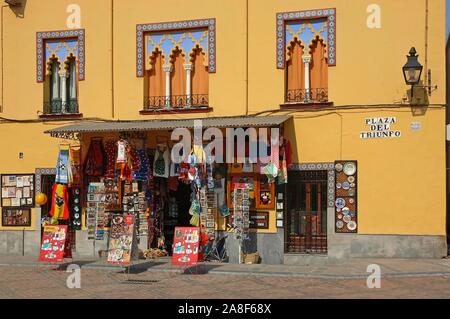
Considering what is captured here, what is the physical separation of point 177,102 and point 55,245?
503cm

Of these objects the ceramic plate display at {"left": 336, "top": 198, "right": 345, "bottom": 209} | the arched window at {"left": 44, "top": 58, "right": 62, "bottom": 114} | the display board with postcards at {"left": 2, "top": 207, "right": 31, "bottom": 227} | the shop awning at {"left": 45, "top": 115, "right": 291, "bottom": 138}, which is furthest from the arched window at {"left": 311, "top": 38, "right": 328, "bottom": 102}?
the display board with postcards at {"left": 2, "top": 207, "right": 31, "bottom": 227}

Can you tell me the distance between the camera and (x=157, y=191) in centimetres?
1914

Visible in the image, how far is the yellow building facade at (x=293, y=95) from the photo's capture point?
1653 centimetres

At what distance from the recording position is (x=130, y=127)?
17438 mm

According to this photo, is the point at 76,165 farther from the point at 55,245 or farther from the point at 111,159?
the point at 55,245

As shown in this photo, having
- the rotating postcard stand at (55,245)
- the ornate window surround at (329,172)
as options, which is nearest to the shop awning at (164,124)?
the ornate window surround at (329,172)

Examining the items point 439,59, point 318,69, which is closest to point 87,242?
point 318,69

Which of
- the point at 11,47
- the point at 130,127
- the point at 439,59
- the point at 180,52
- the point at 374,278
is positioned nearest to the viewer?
the point at 374,278

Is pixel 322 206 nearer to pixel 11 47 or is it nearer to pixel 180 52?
pixel 180 52

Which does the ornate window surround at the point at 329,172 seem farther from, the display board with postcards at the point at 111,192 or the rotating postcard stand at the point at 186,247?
the display board with postcards at the point at 111,192

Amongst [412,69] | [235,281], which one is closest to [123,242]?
[235,281]

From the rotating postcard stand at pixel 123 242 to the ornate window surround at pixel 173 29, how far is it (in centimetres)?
496

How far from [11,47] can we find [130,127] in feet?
16.6

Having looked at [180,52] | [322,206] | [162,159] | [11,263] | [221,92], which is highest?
[180,52]
